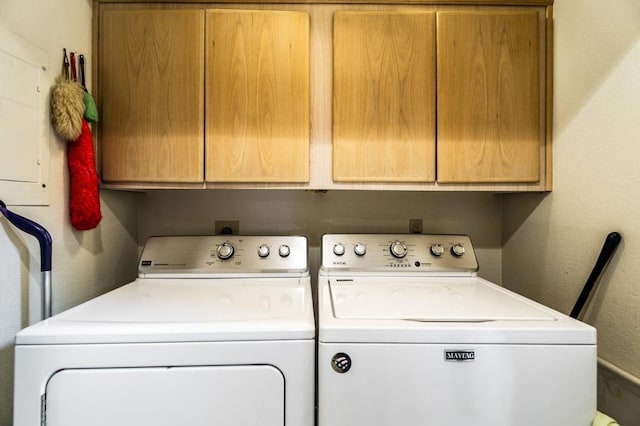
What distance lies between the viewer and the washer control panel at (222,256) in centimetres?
136

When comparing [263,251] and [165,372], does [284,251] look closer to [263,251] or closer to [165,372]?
[263,251]

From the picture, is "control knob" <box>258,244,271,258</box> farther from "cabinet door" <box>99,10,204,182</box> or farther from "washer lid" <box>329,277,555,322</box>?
"cabinet door" <box>99,10,204,182</box>

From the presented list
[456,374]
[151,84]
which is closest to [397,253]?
[456,374]

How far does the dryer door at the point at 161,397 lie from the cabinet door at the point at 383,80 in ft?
3.07

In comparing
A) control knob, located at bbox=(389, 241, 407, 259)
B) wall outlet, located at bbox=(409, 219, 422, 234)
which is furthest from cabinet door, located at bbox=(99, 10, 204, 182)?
wall outlet, located at bbox=(409, 219, 422, 234)

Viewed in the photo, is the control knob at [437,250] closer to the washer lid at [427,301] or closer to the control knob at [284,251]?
the washer lid at [427,301]

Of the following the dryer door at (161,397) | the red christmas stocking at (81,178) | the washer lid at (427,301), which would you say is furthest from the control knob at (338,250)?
the red christmas stocking at (81,178)

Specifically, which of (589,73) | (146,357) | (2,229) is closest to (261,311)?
(146,357)

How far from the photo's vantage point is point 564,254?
4.03 feet

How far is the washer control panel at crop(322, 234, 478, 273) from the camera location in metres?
1.41

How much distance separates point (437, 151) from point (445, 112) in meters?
0.16

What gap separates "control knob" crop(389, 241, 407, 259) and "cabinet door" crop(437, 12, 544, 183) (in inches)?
15.5

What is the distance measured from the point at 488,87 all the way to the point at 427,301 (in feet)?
3.03

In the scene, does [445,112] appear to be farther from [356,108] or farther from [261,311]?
[261,311]
